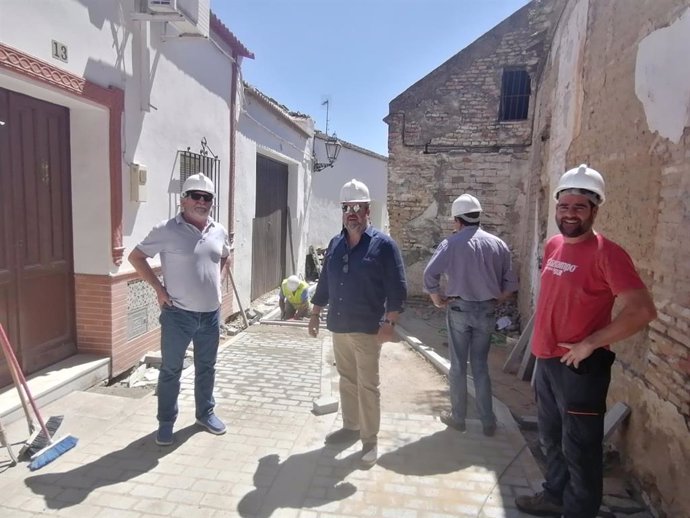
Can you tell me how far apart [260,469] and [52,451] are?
135 cm

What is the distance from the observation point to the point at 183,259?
3.31m

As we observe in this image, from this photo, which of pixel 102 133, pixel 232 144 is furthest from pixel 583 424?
pixel 232 144

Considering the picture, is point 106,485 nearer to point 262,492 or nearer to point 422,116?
point 262,492

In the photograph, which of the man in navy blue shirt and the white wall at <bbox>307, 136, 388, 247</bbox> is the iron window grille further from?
the white wall at <bbox>307, 136, 388, 247</bbox>

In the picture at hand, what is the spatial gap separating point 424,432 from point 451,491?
2.68ft

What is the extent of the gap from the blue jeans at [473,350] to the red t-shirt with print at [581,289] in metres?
1.11

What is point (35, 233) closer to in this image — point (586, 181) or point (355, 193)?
point (355, 193)

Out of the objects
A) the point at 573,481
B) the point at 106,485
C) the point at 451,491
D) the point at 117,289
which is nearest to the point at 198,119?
the point at 117,289

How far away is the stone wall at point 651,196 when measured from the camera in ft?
8.73

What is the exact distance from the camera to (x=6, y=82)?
345cm

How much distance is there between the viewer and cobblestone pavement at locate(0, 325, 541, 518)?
267 centimetres

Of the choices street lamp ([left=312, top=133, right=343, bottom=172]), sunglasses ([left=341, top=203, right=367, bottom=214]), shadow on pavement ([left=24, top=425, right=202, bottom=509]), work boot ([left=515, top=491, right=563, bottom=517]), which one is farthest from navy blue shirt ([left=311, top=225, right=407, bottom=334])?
street lamp ([left=312, top=133, right=343, bottom=172])

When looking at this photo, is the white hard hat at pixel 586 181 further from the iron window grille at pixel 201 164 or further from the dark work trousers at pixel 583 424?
the iron window grille at pixel 201 164

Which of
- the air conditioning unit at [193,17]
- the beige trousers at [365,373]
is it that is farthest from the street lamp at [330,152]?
the beige trousers at [365,373]
